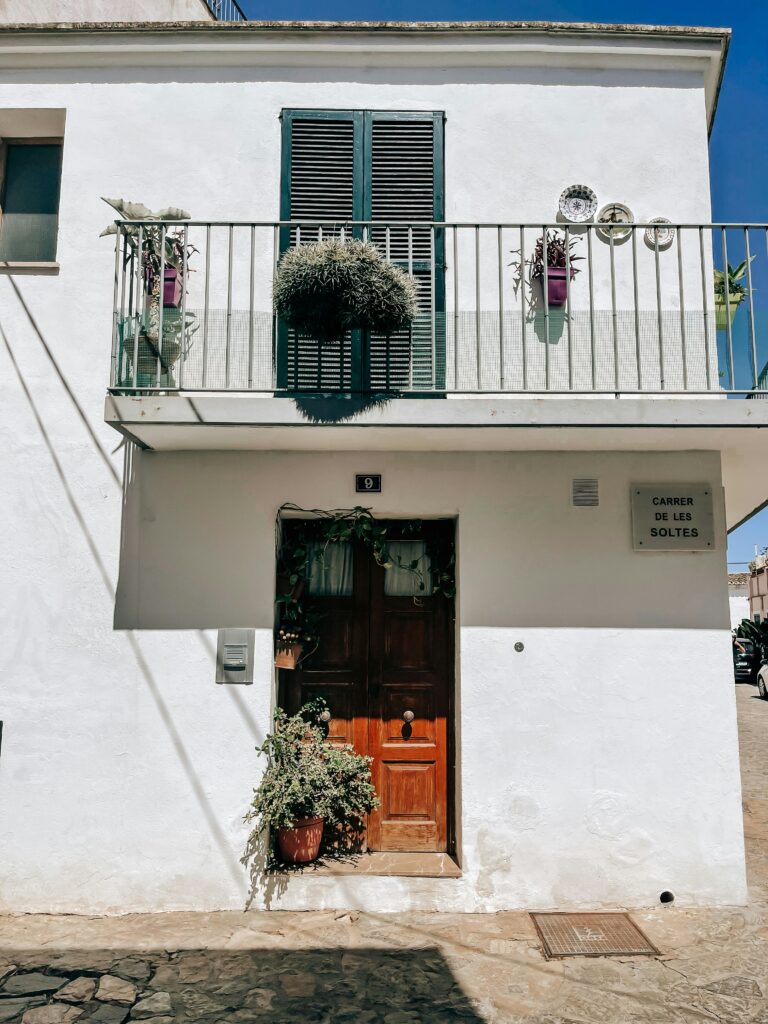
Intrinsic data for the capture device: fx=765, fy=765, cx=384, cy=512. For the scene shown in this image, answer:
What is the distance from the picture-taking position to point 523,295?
18.1 ft

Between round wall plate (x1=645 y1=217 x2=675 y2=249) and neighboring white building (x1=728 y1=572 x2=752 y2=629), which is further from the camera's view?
neighboring white building (x1=728 y1=572 x2=752 y2=629)

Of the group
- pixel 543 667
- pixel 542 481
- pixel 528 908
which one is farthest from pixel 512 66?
pixel 528 908

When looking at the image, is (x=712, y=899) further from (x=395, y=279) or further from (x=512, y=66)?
(x=512, y=66)

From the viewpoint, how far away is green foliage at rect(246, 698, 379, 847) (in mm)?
5141

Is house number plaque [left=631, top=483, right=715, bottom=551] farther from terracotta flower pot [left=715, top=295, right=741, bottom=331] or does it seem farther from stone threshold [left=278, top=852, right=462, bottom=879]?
stone threshold [left=278, top=852, right=462, bottom=879]

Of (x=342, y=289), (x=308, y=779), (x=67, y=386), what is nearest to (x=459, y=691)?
(x=308, y=779)

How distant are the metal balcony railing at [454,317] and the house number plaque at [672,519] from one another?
2.52 ft

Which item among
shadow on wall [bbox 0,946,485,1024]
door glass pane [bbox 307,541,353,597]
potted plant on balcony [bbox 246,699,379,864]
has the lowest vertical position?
A: shadow on wall [bbox 0,946,485,1024]

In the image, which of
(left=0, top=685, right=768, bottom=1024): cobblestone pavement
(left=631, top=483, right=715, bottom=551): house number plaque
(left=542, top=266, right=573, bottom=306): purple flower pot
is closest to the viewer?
(left=0, top=685, right=768, bottom=1024): cobblestone pavement

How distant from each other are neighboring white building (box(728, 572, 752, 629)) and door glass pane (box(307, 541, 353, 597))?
1354 inches

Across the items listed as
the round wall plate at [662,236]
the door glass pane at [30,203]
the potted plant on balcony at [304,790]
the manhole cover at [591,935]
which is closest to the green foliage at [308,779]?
the potted plant on balcony at [304,790]

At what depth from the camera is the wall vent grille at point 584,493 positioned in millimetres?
5570

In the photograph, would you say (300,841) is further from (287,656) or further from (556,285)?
(556,285)

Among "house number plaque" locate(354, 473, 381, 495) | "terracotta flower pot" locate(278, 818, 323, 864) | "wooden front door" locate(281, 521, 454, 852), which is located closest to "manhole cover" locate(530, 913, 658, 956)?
"wooden front door" locate(281, 521, 454, 852)
